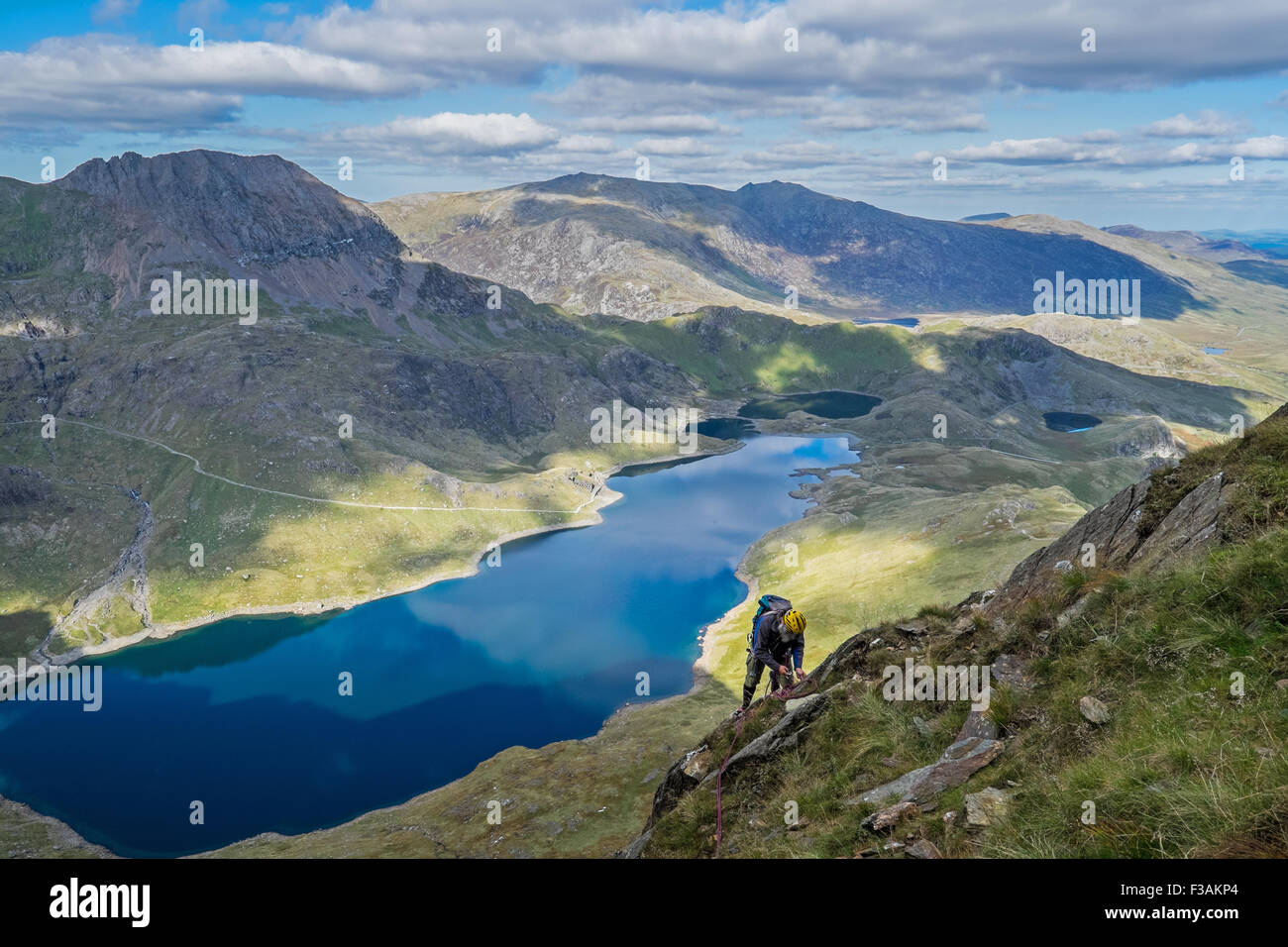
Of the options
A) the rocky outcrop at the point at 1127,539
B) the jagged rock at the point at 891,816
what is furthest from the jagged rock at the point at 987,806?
the rocky outcrop at the point at 1127,539

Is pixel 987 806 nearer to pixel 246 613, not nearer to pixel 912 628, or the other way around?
pixel 912 628

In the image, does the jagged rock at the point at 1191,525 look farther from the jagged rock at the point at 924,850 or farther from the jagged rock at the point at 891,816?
the jagged rock at the point at 924,850

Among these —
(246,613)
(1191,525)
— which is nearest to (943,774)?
(1191,525)

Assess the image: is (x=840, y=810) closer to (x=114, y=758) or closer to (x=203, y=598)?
(x=114, y=758)

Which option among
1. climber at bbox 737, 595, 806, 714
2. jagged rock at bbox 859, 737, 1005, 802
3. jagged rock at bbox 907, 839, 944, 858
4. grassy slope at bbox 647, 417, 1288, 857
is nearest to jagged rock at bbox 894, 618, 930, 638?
grassy slope at bbox 647, 417, 1288, 857

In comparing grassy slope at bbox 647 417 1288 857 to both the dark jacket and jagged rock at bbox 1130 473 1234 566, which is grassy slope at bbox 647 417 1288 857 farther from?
the dark jacket

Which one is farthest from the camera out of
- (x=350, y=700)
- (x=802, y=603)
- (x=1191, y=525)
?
(x=802, y=603)

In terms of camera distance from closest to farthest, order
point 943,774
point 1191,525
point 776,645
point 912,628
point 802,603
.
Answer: point 943,774
point 1191,525
point 776,645
point 912,628
point 802,603
